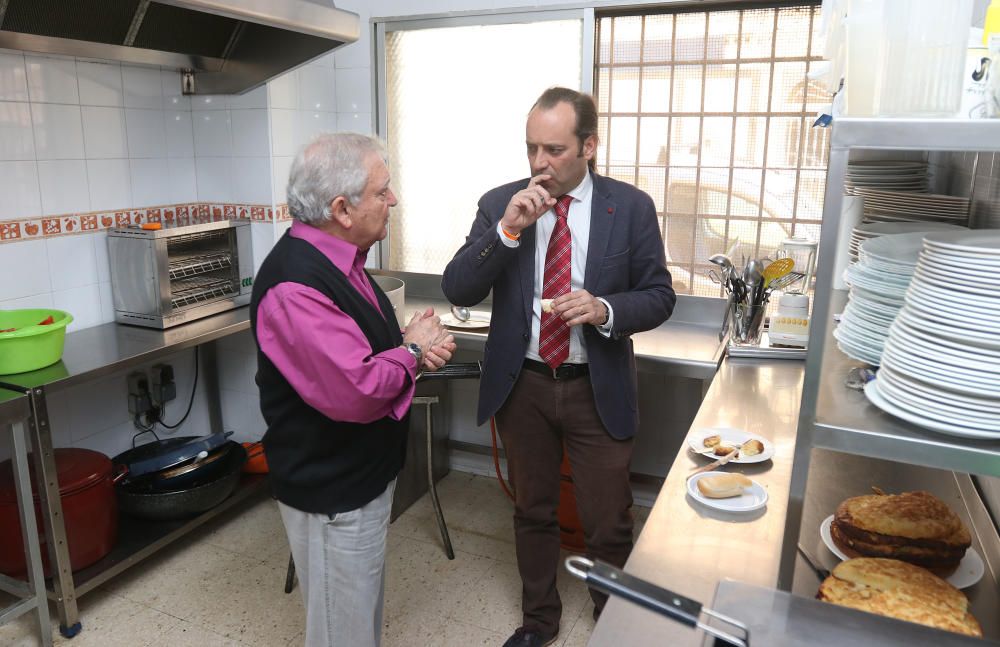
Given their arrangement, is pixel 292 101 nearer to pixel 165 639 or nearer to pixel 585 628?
pixel 165 639

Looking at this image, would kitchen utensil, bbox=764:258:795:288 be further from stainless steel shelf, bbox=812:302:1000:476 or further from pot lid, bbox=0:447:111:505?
Result: pot lid, bbox=0:447:111:505

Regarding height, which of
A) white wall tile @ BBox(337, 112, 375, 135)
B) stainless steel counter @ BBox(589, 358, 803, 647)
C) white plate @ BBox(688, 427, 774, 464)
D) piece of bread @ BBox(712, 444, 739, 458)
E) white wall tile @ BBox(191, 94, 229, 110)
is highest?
white wall tile @ BBox(191, 94, 229, 110)

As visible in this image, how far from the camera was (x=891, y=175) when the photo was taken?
7.81 ft

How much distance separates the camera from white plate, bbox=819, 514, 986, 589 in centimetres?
113

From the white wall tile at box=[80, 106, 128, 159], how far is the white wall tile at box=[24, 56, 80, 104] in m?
0.08

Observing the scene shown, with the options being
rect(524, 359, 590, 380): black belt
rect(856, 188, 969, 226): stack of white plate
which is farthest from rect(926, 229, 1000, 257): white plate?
rect(524, 359, 590, 380): black belt

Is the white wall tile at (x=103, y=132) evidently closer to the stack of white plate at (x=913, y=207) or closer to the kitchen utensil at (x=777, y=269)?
the kitchen utensil at (x=777, y=269)

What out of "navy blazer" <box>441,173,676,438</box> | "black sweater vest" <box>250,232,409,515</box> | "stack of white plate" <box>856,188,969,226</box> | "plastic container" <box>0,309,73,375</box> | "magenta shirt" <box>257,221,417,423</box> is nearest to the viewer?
"magenta shirt" <box>257,221,417,423</box>

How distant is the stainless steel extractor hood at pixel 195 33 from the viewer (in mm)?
2461

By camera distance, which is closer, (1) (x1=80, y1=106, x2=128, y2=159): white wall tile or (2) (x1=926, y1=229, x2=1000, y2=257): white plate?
(2) (x1=926, y1=229, x2=1000, y2=257): white plate

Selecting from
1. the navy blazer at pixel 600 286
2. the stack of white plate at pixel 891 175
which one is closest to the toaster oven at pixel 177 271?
the navy blazer at pixel 600 286

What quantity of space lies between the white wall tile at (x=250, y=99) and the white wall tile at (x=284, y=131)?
0.06m

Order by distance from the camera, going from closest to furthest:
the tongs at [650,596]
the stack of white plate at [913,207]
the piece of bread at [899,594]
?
the tongs at [650,596], the piece of bread at [899,594], the stack of white plate at [913,207]

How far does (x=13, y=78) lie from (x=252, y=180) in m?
0.94
